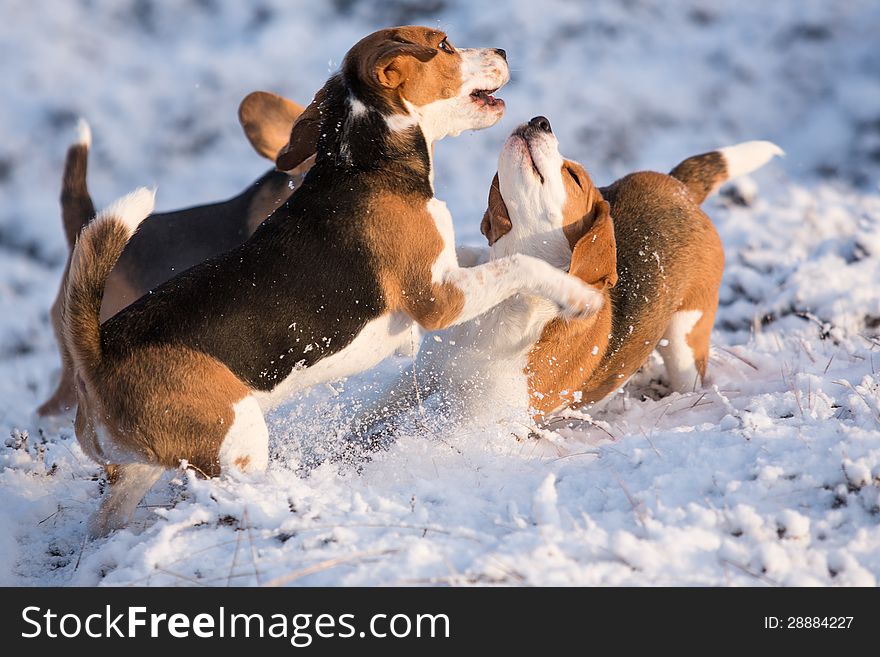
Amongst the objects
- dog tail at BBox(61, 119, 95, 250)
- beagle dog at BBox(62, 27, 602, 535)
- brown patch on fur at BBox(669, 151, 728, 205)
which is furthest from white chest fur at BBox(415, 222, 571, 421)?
dog tail at BBox(61, 119, 95, 250)

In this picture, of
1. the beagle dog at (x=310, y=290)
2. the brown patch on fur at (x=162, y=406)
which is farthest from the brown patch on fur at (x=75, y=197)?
the brown patch on fur at (x=162, y=406)

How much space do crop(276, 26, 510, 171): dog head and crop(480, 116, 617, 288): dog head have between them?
223 mm

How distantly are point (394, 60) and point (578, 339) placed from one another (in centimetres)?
164

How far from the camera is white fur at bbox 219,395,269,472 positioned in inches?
142

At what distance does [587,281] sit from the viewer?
427 cm

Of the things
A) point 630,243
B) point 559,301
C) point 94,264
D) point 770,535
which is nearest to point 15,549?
point 94,264

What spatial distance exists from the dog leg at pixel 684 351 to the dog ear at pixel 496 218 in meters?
1.30

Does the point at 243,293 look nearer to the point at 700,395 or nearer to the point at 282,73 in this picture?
the point at 700,395

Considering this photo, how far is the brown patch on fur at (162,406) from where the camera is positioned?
352cm

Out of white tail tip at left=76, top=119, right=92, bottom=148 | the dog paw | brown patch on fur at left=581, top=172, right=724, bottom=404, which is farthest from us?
brown patch on fur at left=581, top=172, right=724, bottom=404

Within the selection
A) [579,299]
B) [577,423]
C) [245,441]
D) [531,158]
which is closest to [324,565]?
[245,441]

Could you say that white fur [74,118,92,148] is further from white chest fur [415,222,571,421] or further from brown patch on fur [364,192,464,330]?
white chest fur [415,222,571,421]

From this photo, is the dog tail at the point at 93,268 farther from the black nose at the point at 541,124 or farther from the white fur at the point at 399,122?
the black nose at the point at 541,124

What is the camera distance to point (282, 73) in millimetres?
12398
